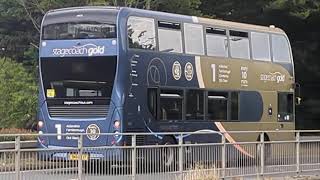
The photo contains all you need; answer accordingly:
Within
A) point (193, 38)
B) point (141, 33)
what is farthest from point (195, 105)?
point (141, 33)

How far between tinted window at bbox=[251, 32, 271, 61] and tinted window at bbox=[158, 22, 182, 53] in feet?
11.4

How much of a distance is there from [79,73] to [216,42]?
4.59 meters

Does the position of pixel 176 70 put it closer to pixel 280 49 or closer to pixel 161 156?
pixel 161 156

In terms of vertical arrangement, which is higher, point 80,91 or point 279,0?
point 279,0

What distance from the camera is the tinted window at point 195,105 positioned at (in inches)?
765

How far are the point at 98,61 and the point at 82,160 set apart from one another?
5.20 metres

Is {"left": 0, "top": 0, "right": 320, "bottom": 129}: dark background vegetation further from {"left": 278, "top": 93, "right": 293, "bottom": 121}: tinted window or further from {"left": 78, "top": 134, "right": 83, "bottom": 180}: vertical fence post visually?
{"left": 78, "top": 134, "right": 83, "bottom": 180}: vertical fence post

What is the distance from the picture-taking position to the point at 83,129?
58.4 feet

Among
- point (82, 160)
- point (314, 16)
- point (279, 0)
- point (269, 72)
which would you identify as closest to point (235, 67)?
point (269, 72)

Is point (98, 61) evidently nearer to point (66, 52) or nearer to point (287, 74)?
point (66, 52)

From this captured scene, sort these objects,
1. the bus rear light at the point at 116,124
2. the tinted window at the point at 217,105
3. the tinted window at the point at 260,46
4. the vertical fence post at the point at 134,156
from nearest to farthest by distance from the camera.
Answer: the vertical fence post at the point at 134,156
the bus rear light at the point at 116,124
the tinted window at the point at 217,105
the tinted window at the point at 260,46

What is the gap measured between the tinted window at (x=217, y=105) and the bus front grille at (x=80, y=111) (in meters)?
3.74

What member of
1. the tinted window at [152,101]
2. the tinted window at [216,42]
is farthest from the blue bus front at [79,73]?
the tinted window at [216,42]

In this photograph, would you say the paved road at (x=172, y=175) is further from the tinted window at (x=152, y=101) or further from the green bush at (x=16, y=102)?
the green bush at (x=16, y=102)
